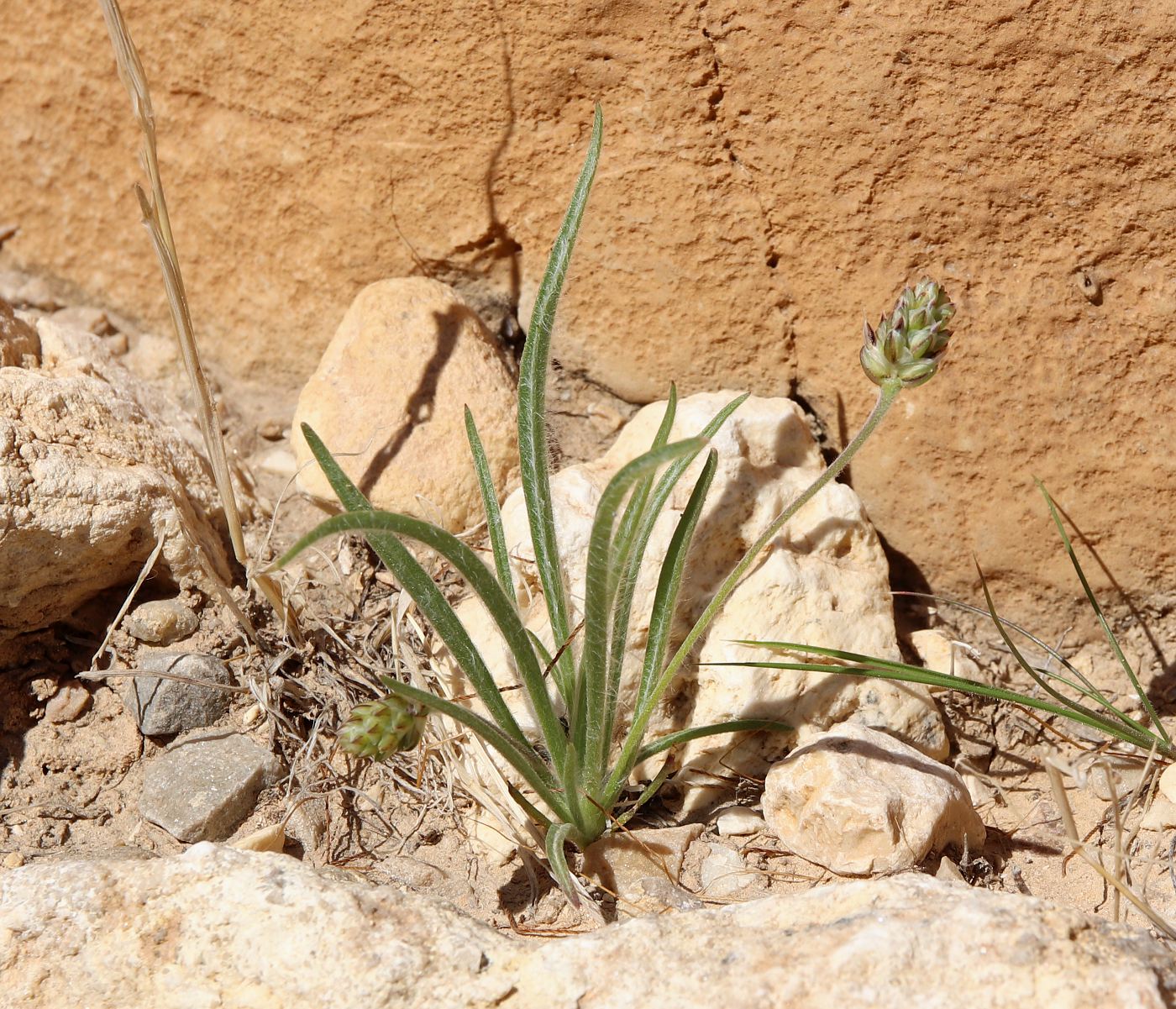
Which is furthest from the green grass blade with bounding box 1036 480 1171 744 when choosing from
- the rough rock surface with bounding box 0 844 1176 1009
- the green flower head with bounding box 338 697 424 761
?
the green flower head with bounding box 338 697 424 761

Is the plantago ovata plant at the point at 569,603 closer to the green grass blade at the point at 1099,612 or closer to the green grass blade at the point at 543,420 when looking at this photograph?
the green grass blade at the point at 543,420

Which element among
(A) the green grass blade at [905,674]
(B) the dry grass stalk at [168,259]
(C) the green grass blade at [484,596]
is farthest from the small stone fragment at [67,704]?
(A) the green grass blade at [905,674]

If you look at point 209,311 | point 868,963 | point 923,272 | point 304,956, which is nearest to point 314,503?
point 209,311

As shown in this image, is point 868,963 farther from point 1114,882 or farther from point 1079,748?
point 1079,748

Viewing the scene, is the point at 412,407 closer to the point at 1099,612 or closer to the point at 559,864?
the point at 559,864

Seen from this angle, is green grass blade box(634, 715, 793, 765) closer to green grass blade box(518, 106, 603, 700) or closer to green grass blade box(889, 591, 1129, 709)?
green grass blade box(518, 106, 603, 700)

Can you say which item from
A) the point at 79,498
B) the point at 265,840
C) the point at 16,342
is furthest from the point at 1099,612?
the point at 16,342
